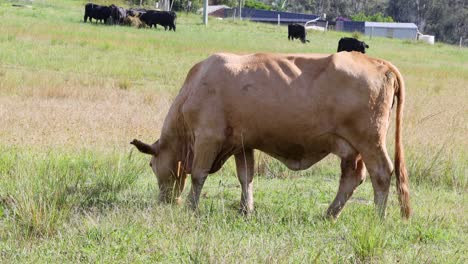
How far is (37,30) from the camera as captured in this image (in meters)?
26.4

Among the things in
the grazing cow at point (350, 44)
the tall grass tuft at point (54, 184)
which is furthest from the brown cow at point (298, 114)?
the grazing cow at point (350, 44)

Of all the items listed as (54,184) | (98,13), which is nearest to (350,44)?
(98,13)

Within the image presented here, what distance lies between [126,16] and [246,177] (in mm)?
33618

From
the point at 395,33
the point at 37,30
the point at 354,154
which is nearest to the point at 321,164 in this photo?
the point at 354,154

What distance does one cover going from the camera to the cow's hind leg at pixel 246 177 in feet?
21.7

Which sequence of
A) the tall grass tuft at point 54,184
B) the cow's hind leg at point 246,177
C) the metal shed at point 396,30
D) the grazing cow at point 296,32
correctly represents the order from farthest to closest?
the metal shed at point 396,30 < the grazing cow at point 296,32 < the cow's hind leg at point 246,177 < the tall grass tuft at point 54,184

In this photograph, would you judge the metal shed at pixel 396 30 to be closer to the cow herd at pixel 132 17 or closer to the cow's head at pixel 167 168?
the cow herd at pixel 132 17

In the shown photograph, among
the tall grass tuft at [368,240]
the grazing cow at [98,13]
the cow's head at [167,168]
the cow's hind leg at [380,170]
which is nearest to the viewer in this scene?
the tall grass tuft at [368,240]

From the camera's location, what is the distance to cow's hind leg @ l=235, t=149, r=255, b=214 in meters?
6.60

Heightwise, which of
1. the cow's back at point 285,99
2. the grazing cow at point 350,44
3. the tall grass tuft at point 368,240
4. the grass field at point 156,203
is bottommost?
the grass field at point 156,203

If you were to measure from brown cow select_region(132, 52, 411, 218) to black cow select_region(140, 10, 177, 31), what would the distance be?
110 ft

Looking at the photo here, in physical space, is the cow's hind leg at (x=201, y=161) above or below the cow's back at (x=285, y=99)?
below

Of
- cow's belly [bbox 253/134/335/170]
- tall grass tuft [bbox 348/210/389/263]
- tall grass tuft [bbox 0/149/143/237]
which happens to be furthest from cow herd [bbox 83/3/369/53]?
tall grass tuft [bbox 348/210/389/263]

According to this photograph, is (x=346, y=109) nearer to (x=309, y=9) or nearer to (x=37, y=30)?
(x=37, y=30)
